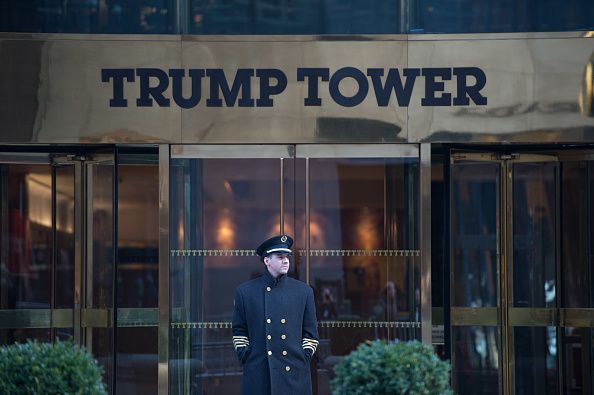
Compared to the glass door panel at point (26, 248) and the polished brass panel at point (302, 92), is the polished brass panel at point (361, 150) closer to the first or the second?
the polished brass panel at point (302, 92)

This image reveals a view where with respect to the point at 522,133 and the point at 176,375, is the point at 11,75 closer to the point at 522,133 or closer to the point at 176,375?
the point at 176,375

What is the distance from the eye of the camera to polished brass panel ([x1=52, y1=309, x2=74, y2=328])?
14.1 m

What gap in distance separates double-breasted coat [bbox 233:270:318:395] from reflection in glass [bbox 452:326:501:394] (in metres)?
3.15

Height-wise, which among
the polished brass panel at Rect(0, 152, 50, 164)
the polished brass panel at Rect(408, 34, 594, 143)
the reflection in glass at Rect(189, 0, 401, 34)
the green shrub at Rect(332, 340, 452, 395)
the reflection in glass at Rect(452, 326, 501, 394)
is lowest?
the reflection in glass at Rect(452, 326, 501, 394)

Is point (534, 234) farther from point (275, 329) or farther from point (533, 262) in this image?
point (275, 329)

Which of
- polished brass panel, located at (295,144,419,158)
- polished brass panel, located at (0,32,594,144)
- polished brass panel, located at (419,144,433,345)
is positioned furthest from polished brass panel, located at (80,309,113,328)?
polished brass panel, located at (419,144,433,345)

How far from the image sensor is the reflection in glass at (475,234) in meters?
13.9

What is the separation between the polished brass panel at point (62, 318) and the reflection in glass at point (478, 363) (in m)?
3.93

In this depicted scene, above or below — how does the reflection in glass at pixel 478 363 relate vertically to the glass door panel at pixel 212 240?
below

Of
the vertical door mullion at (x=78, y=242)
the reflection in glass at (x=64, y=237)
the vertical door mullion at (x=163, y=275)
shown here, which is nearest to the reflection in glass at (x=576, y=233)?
the vertical door mullion at (x=163, y=275)

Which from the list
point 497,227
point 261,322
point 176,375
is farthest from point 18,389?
point 497,227

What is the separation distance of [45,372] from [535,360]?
21.4 feet

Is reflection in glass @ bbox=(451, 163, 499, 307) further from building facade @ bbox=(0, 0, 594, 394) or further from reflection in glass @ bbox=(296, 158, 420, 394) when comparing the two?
reflection in glass @ bbox=(296, 158, 420, 394)

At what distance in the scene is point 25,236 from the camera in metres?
14.3
